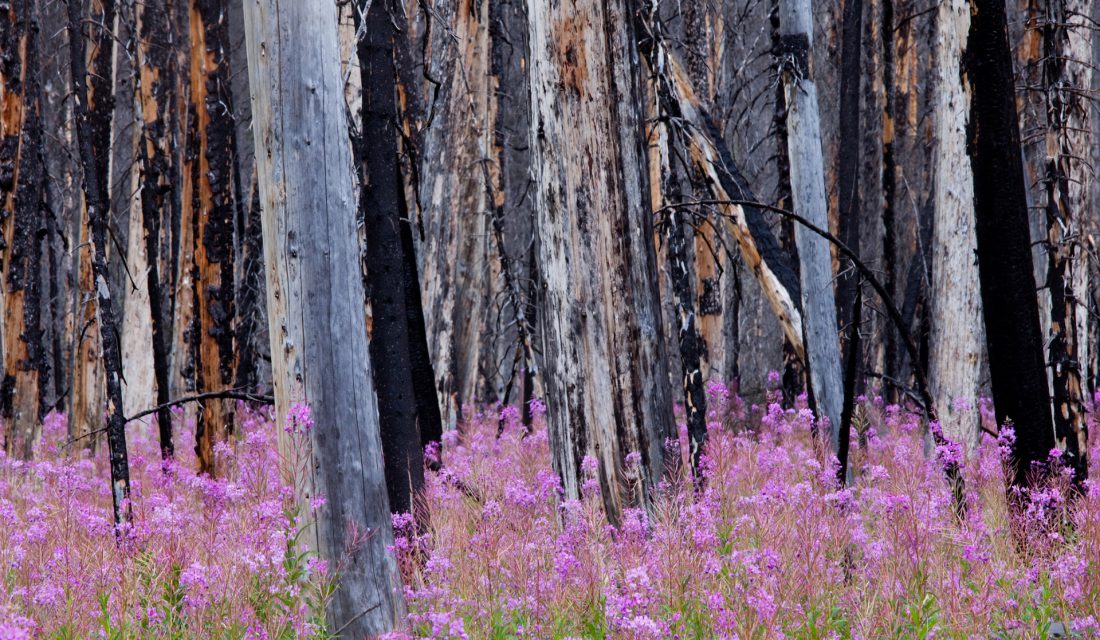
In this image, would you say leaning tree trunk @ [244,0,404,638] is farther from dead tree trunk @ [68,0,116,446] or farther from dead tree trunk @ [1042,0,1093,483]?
dead tree trunk @ [68,0,116,446]

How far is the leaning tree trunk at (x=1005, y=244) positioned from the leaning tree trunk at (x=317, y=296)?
3.77 m

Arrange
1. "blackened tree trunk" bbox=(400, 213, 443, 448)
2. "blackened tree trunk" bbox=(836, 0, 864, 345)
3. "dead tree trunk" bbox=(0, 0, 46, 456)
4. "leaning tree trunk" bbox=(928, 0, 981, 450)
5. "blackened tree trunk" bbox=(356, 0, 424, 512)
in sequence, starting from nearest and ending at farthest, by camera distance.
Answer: "blackened tree trunk" bbox=(356, 0, 424, 512) < "blackened tree trunk" bbox=(400, 213, 443, 448) < "leaning tree trunk" bbox=(928, 0, 981, 450) < "dead tree trunk" bbox=(0, 0, 46, 456) < "blackened tree trunk" bbox=(836, 0, 864, 345)

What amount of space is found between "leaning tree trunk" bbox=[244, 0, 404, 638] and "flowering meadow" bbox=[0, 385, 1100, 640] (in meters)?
0.18

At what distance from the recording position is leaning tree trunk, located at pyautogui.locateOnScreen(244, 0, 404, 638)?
4.16m

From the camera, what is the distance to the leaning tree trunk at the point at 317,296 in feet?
13.6

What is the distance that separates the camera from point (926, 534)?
12.3ft

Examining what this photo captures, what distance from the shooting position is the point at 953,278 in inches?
303

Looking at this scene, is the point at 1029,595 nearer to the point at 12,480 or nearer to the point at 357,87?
the point at 357,87

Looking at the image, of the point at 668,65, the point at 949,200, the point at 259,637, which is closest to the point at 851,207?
the point at 949,200

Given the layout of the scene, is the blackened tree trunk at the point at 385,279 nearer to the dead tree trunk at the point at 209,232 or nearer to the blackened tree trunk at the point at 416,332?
the blackened tree trunk at the point at 416,332

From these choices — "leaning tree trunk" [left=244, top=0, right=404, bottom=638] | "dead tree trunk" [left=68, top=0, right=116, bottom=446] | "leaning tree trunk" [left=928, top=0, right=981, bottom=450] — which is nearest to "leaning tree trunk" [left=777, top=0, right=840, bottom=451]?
"leaning tree trunk" [left=928, top=0, right=981, bottom=450]

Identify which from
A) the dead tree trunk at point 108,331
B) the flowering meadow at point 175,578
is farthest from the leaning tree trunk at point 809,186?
the dead tree trunk at point 108,331

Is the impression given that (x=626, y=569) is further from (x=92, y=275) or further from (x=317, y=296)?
(x=92, y=275)

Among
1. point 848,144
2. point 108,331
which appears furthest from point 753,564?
point 848,144
